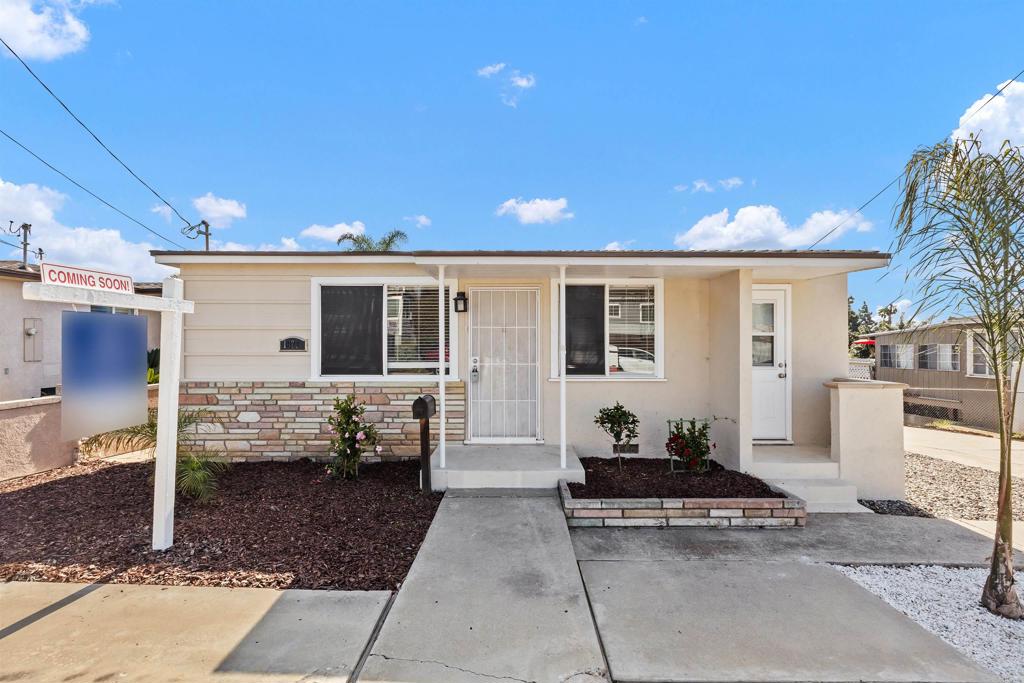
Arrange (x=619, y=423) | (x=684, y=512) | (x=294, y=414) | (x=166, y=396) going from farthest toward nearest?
(x=294, y=414) < (x=619, y=423) < (x=684, y=512) < (x=166, y=396)

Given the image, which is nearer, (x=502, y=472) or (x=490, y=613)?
(x=490, y=613)

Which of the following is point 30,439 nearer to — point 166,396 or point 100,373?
point 100,373

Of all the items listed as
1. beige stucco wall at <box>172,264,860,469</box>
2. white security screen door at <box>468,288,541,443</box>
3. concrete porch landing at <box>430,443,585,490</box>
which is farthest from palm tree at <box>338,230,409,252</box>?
concrete porch landing at <box>430,443,585,490</box>

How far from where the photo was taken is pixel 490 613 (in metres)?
2.77

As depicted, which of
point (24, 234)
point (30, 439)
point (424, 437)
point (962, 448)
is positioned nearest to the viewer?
point (424, 437)

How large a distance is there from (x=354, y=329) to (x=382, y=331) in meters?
0.40

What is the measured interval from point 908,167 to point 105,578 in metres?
6.41

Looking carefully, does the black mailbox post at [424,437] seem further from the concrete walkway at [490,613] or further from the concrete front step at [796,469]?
the concrete front step at [796,469]

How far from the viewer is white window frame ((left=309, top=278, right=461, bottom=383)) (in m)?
6.26

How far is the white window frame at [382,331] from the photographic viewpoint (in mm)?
6258

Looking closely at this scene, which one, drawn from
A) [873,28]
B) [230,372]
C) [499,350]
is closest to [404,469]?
[499,350]

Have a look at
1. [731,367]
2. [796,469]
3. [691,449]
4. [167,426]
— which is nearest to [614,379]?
[691,449]

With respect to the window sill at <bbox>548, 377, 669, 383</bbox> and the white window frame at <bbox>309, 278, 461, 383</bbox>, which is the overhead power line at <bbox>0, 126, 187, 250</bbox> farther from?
the window sill at <bbox>548, 377, 669, 383</bbox>

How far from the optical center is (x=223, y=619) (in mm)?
2736
